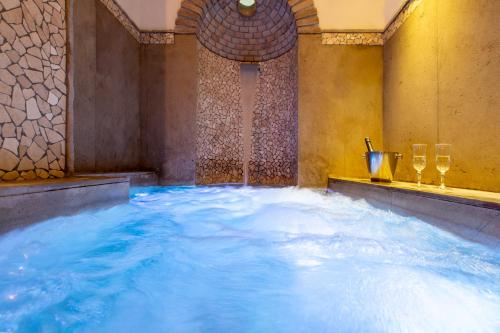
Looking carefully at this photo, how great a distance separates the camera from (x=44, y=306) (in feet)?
2.68

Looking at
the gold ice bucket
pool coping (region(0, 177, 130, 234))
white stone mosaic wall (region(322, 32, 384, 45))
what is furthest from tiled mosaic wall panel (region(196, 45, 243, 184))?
the gold ice bucket

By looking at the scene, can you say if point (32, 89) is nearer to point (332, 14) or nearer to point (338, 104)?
point (338, 104)

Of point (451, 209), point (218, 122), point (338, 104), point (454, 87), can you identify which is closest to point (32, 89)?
point (451, 209)

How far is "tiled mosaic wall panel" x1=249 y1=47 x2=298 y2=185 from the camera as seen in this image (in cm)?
521

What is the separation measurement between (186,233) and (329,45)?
→ 13.3ft

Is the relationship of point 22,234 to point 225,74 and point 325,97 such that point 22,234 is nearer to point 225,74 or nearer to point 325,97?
point 325,97

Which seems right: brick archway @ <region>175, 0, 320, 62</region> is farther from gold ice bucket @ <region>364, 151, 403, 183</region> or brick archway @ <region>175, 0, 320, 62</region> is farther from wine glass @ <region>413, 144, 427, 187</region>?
Answer: wine glass @ <region>413, 144, 427, 187</region>

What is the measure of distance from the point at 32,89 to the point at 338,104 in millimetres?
4049

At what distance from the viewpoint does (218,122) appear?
17.5 ft

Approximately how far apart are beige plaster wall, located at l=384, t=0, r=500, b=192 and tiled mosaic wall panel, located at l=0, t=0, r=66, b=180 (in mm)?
3750

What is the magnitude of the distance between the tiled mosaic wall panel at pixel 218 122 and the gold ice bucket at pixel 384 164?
300 cm

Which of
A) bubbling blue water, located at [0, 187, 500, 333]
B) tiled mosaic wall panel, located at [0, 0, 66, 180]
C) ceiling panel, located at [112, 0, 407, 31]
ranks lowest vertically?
bubbling blue water, located at [0, 187, 500, 333]

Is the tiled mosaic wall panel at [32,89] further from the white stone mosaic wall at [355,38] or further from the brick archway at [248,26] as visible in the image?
the white stone mosaic wall at [355,38]

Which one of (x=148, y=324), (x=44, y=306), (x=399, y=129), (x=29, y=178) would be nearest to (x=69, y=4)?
(x=29, y=178)
